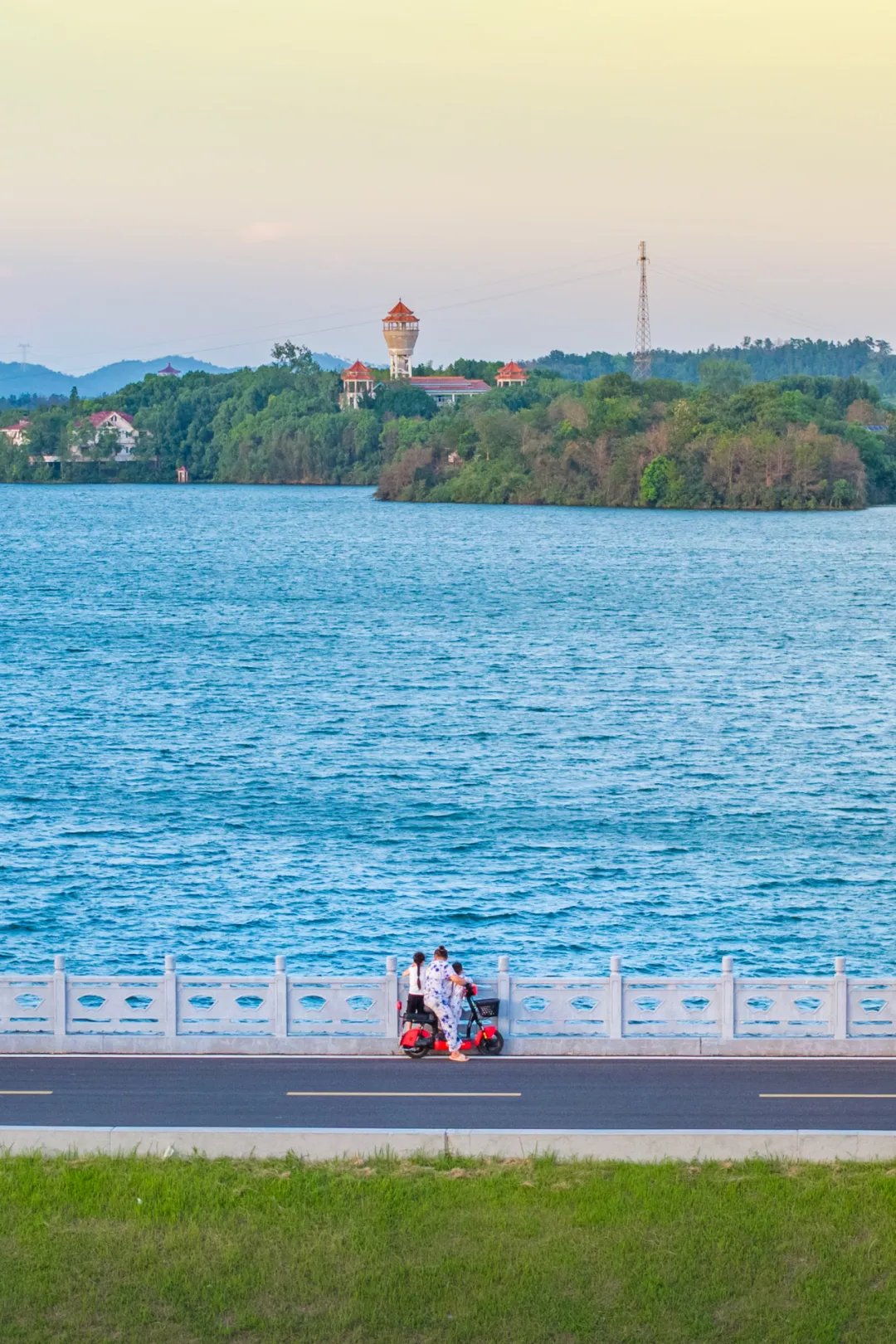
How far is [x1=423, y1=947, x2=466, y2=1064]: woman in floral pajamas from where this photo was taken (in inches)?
958

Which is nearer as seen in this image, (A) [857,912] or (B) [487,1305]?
(B) [487,1305]

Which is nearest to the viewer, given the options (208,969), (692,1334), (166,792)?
(692,1334)

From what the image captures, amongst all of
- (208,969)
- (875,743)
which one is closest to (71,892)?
(208,969)

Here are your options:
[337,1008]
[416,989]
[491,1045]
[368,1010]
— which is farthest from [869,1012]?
[337,1008]

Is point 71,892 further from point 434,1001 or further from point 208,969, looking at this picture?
point 434,1001

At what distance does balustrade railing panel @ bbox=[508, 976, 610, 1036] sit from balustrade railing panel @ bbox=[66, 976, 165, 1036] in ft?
16.8

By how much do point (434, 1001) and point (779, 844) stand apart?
29086mm

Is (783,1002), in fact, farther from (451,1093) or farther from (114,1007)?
(114,1007)

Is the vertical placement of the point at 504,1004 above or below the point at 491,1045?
above

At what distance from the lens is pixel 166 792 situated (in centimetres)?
5822

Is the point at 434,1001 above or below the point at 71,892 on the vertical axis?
above

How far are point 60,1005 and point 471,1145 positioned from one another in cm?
742

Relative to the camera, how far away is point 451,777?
203 feet

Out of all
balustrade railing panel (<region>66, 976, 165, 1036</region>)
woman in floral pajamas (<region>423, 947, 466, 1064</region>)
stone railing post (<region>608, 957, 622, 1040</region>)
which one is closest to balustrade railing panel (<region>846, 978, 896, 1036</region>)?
stone railing post (<region>608, 957, 622, 1040</region>)
